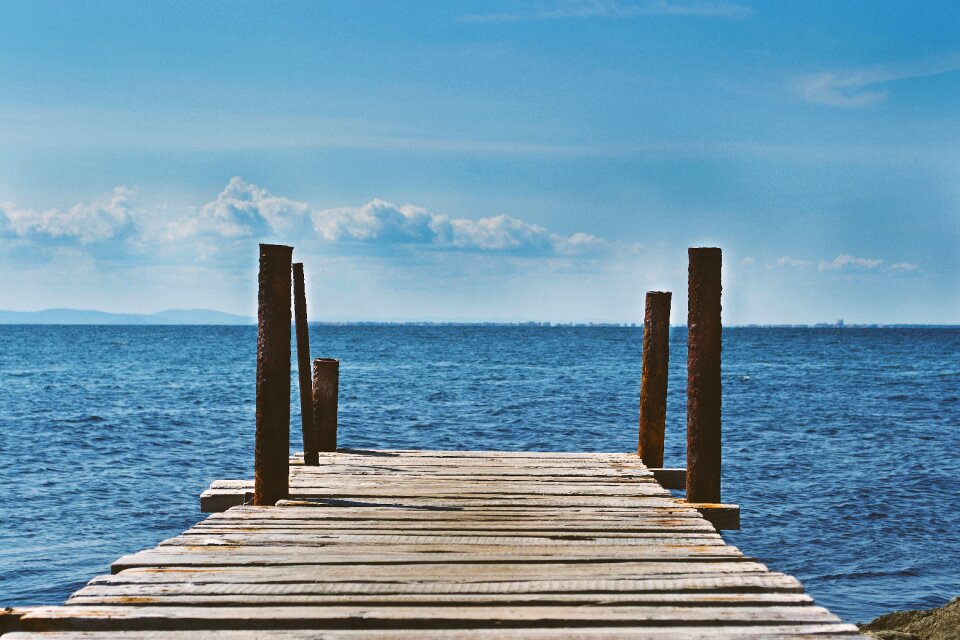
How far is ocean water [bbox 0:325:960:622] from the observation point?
14.2 meters

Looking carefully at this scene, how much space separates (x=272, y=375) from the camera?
26.9ft

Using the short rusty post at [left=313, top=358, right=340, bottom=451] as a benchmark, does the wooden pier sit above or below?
below

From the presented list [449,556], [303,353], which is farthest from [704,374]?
[303,353]

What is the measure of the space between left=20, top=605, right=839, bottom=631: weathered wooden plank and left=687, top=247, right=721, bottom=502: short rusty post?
3.39 meters

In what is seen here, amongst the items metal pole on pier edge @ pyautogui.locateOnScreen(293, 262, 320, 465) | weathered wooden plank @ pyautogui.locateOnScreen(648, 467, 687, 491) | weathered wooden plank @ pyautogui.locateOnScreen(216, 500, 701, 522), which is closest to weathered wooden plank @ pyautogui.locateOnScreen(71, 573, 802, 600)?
weathered wooden plank @ pyautogui.locateOnScreen(216, 500, 701, 522)

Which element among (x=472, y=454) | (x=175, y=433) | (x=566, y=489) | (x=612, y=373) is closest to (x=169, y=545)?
(x=566, y=489)

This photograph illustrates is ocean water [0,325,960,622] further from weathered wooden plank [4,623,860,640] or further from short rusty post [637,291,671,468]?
weathered wooden plank [4,623,860,640]

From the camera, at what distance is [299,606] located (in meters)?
4.91

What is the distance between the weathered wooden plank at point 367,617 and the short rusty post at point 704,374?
3385 mm

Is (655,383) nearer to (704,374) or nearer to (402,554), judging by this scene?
(704,374)

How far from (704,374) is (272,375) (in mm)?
3701

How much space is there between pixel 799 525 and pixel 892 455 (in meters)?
9.91

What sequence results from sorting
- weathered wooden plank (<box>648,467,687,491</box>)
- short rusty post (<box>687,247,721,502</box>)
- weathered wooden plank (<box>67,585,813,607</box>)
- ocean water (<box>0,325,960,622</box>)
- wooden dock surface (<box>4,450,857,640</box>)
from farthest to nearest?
ocean water (<box>0,325,960,622</box>) < weathered wooden plank (<box>648,467,687,491</box>) < short rusty post (<box>687,247,721,502</box>) < weathered wooden plank (<box>67,585,813,607</box>) < wooden dock surface (<box>4,450,857,640</box>)

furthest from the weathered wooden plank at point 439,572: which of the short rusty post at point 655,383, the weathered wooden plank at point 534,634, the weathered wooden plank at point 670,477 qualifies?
the short rusty post at point 655,383
